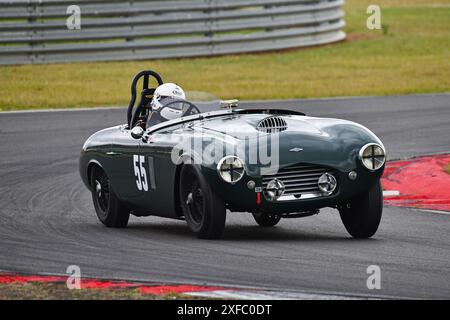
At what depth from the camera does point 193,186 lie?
31.3 feet

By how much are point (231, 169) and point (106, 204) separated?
7.97 ft

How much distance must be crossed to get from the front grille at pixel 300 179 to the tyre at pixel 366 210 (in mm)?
423

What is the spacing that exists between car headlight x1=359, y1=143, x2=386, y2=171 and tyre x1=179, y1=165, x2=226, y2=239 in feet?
3.75

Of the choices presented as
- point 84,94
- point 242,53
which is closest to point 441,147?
point 84,94

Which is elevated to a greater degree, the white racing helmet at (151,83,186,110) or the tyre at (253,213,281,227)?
the white racing helmet at (151,83,186,110)

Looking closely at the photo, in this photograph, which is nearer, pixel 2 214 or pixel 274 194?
pixel 274 194

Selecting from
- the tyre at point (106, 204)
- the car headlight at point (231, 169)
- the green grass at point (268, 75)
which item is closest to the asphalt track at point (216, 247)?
the tyre at point (106, 204)

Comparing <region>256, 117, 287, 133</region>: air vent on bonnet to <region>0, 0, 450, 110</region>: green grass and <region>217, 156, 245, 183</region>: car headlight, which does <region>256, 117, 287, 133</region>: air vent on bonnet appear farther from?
<region>0, 0, 450, 110</region>: green grass

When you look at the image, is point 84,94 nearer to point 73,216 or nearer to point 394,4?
point 73,216

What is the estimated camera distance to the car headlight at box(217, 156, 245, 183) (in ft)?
29.8

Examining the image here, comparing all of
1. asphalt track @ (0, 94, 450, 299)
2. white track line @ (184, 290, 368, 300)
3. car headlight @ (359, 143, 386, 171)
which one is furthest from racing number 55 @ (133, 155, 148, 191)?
white track line @ (184, 290, 368, 300)

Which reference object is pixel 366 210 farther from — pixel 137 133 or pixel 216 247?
pixel 137 133
